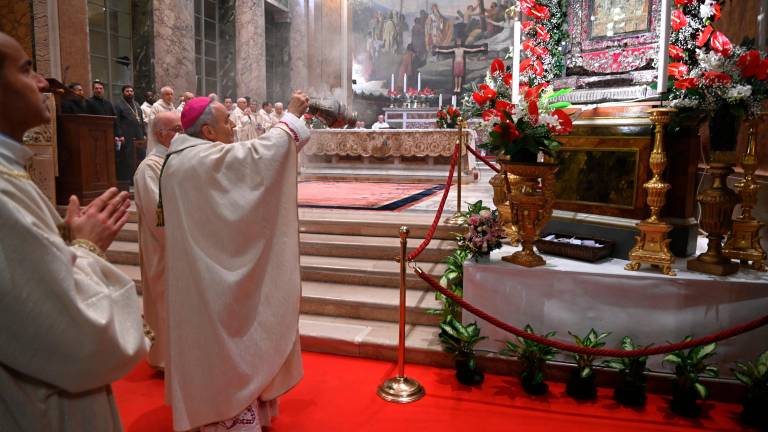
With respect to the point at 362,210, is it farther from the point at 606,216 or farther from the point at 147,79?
the point at 147,79

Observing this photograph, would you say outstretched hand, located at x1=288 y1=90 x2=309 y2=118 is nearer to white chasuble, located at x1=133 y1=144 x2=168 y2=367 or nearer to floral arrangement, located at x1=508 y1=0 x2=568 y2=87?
white chasuble, located at x1=133 y1=144 x2=168 y2=367

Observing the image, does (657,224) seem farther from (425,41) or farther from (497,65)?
(425,41)

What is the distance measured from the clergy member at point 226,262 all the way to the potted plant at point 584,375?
203cm

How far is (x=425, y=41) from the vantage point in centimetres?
2309

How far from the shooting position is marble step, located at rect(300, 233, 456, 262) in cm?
535

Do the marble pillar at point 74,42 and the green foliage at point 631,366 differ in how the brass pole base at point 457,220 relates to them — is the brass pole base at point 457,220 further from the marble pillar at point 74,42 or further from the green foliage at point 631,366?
the marble pillar at point 74,42

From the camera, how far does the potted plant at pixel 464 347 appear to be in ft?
12.3

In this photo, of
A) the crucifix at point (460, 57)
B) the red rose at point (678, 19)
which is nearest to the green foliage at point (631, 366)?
the red rose at point (678, 19)

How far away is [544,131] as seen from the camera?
3803mm

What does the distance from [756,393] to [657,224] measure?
120 centimetres

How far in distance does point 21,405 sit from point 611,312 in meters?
3.52

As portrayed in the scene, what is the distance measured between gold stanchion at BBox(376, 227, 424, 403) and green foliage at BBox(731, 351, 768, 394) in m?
2.01

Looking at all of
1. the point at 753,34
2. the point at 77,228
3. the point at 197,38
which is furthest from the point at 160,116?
the point at 197,38

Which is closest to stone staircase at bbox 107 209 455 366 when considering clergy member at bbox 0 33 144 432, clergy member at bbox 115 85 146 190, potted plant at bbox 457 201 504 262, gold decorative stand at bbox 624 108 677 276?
potted plant at bbox 457 201 504 262
